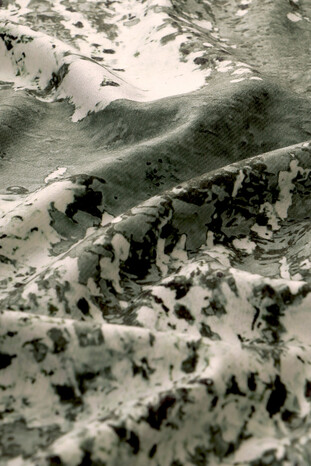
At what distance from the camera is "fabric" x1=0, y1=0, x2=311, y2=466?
842mm

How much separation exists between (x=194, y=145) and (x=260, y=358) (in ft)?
2.21

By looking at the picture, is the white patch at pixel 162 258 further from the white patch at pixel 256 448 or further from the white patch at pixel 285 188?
the white patch at pixel 256 448

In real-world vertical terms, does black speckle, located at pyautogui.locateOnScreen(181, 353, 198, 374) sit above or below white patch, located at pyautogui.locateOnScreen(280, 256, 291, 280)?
above

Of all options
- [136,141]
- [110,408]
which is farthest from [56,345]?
[136,141]

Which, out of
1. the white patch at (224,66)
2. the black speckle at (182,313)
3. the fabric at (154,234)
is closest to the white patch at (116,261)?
the fabric at (154,234)

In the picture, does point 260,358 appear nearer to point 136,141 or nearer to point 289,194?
point 289,194

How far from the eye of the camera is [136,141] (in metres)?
1.56

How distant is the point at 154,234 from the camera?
3.98 feet

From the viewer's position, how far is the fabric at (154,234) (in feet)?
2.76

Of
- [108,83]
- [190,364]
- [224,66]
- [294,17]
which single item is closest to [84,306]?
[190,364]

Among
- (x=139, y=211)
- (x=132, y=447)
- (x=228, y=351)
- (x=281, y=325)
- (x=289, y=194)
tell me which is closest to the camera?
(x=132, y=447)

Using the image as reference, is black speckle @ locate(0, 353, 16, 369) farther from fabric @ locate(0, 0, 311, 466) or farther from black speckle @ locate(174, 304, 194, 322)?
black speckle @ locate(174, 304, 194, 322)

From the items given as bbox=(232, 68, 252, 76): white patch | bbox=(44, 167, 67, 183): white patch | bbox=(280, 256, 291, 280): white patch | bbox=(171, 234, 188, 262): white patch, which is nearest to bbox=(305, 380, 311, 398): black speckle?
bbox=(280, 256, 291, 280): white patch

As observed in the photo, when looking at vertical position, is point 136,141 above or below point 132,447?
below
